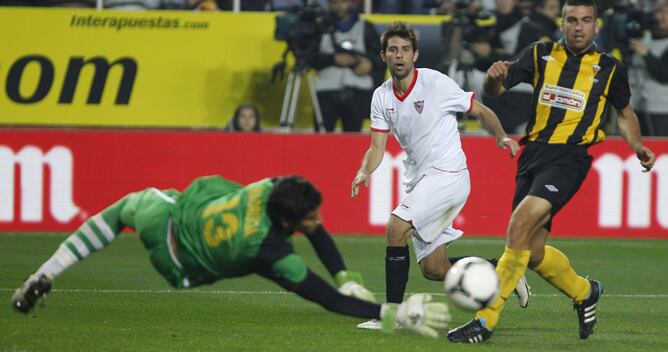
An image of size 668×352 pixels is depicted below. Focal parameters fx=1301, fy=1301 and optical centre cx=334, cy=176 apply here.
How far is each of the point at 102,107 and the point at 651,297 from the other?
27.8ft

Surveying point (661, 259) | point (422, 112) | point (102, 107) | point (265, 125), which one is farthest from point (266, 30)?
point (422, 112)

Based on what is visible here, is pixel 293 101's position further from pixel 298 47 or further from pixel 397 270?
pixel 397 270

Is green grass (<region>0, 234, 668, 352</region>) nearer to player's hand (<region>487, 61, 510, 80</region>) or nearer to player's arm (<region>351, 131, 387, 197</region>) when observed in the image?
player's arm (<region>351, 131, 387, 197</region>)

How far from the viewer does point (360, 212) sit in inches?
614

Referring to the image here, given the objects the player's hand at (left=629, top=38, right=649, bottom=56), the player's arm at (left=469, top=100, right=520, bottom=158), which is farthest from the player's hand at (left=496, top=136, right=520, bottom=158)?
the player's hand at (left=629, top=38, right=649, bottom=56)

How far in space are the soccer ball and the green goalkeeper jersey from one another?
4.25 feet

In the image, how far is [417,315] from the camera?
247 inches

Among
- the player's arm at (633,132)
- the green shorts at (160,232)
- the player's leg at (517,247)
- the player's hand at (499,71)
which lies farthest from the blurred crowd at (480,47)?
the green shorts at (160,232)

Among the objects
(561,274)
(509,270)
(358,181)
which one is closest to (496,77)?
(358,181)

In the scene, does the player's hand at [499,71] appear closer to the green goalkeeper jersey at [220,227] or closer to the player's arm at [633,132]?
the player's arm at [633,132]

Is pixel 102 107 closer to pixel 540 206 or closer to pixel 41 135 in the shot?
pixel 41 135

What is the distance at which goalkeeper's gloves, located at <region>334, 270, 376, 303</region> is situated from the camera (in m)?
6.44

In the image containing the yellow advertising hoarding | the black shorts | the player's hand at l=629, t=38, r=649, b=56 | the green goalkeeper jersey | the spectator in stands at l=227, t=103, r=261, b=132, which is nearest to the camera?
the green goalkeeper jersey

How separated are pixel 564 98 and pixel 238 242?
9.02 feet
